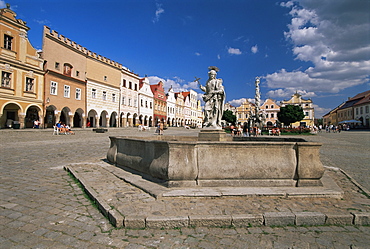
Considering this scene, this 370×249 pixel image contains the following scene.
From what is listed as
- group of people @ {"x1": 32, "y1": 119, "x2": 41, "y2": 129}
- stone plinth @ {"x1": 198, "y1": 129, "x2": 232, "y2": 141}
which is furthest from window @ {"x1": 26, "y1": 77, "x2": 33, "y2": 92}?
stone plinth @ {"x1": 198, "y1": 129, "x2": 232, "y2": 141}

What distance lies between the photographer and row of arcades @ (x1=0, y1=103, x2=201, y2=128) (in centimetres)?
2383

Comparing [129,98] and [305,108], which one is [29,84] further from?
[305,108]

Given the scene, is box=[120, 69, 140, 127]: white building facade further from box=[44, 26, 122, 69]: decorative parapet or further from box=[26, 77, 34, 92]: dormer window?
box=[26, 77, 34, 92]: dormer window

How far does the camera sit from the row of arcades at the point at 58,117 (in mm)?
23828

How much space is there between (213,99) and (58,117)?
86.3ft

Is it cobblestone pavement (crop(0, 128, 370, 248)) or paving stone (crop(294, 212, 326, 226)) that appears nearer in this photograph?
cobblestone pavement (crop(0, 128, 370, 248))

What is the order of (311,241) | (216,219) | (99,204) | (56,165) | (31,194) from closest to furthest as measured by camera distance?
(311,241)
(216,219)
(99,204)
(31,194)
(56,165)

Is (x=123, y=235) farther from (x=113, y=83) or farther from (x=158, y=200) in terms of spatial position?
(x=113, y=83)

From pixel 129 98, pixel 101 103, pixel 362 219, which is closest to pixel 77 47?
pixel 101 103


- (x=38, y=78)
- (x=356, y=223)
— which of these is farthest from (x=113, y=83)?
(x=356, y=223)

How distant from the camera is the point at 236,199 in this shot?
366 cm

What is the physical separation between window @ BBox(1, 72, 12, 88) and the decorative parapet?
7.48 meters

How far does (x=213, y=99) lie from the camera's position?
837 centimetres

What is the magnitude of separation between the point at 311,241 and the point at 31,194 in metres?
4.79
